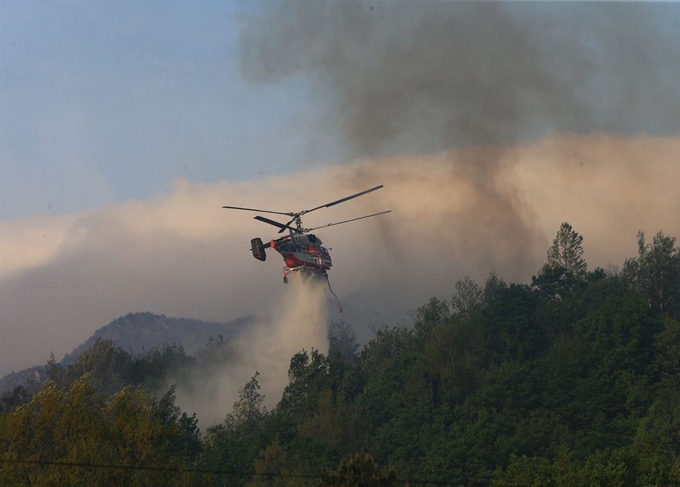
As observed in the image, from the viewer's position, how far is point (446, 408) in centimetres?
12594

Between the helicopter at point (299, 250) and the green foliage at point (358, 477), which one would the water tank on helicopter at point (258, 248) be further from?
the green foliage at point (358, 477)

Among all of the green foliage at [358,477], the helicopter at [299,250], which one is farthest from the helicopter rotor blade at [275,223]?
the green foliage at [358,477]

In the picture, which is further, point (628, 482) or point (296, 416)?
point (296, 416)

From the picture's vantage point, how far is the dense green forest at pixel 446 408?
2825 inches

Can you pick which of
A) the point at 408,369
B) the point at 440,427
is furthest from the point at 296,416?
the point at 440,427

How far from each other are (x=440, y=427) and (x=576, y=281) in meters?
51.9

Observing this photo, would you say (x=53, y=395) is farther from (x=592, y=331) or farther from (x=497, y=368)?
(x=592, y=331)

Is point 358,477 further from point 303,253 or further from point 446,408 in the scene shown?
point 446,408

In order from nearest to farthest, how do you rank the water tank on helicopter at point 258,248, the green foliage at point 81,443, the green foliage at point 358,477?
the green foliage at point 358,477
the green foliage at point 81,443
the water tank on helicopter at point 258,248

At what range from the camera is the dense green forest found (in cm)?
7175

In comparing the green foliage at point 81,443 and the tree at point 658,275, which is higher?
the tree at point 658,275

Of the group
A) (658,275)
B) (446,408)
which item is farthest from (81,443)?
(658,275)

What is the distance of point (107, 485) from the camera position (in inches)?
2630

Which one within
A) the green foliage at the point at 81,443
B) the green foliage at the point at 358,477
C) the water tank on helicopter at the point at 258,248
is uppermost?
the water tank on helicopter at the point at 258,248
